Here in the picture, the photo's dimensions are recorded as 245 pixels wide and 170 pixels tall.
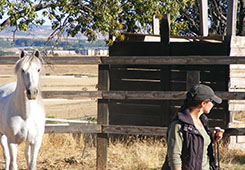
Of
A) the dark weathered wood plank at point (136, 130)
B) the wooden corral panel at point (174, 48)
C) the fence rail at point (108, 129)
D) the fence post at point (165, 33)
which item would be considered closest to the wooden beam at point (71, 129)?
the fence rail at point (108, 129)

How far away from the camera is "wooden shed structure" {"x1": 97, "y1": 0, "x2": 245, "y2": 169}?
887cm

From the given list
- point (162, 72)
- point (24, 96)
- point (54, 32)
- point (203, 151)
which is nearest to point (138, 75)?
→ point (162, 72)

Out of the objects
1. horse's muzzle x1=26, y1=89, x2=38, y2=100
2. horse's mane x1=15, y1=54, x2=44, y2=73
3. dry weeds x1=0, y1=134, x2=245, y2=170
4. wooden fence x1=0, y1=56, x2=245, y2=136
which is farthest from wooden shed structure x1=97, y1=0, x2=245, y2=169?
horse's muzzle x1=26, y1=89, x2=38, y2=100

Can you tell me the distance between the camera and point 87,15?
9.59m

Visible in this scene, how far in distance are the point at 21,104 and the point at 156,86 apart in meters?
3.65

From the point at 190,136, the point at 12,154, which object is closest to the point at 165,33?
the point at 12,154

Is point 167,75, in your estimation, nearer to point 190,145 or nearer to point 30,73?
point 30,73

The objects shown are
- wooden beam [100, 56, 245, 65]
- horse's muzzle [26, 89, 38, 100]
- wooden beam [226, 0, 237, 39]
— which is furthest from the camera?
wooden beam [226, 0, 237, 39]

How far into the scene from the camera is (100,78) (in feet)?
25.5

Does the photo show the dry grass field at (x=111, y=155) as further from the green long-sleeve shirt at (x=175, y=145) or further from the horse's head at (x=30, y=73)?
the green long-sleeve shirt at (x=175, y=145)

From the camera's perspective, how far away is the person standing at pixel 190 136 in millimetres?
3871

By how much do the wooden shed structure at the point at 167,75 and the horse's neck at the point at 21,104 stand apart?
59.7 inches

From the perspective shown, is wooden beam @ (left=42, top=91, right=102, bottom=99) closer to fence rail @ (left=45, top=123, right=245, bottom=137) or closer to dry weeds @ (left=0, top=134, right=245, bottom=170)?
fence rail @ (left=45, top=123, right=245, bottom=137)

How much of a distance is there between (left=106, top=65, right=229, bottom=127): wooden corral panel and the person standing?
4770 millimetres
